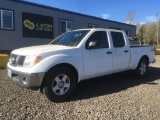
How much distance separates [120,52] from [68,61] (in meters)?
2.30

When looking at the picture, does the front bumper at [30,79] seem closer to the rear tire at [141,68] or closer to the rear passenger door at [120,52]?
the rear passenger door at [120,52]

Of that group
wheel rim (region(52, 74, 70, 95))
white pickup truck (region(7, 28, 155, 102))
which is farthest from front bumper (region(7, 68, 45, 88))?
wheel rim (region(52, 74, 70, 95))

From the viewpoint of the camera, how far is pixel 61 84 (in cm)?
532

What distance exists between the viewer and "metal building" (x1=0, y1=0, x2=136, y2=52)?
13820 millimetres

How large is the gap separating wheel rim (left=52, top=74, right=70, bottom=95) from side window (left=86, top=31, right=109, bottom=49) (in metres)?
1.34

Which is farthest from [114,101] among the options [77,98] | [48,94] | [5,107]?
[5,107]

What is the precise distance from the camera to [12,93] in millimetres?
5711

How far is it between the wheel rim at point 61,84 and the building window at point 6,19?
9.68 meters

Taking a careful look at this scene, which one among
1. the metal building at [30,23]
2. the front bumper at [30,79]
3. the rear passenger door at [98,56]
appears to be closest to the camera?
the front bumper at [30,79]

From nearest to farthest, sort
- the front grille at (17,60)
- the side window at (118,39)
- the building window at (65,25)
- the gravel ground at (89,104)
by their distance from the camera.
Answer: the gravel ground at (89,104) → the front grille at (17,60) → the side window at (118,39) → the building window at (65,25)

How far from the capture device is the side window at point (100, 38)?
618 centimetres

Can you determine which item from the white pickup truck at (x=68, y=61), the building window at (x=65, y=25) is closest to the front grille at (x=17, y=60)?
the white pickup truck at (x=68, y=61)

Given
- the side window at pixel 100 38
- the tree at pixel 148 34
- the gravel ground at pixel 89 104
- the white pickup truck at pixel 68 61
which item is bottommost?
the gravel ground at pixel 89 104

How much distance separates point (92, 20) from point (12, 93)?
51.4 ft
